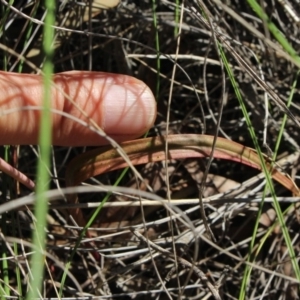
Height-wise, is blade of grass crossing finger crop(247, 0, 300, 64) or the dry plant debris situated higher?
blade of grass crossing finger crop(247, 0, 300, 64)

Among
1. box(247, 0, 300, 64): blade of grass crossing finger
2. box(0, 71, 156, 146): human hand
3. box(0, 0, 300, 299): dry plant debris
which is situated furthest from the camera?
box(0, 0, 300, 299): dry plant debris

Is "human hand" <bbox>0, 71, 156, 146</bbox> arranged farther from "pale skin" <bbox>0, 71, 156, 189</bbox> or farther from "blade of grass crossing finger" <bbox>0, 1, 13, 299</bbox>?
"blade of grass crossing finger" <bbox>0, 1, 13, 299</bbox>

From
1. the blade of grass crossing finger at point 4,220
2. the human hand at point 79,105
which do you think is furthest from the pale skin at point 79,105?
the blade of grass crossing finger at point 4,220

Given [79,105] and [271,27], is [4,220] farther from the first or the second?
[271,27]

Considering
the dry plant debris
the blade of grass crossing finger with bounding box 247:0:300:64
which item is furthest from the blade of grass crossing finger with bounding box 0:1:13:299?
the blade of grass crossing finger with bounding box 247:0:300:64

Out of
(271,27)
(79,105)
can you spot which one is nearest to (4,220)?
(79,105)

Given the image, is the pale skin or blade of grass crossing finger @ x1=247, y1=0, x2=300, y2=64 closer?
blade of grass crossing finger @ x1=247, y1=0, x2=300, y2=64

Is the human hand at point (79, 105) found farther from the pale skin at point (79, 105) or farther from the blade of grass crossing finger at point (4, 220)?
the blade of grass crossing finger at point (4, 220)

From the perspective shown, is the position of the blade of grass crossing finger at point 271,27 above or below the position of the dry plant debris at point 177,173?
above
